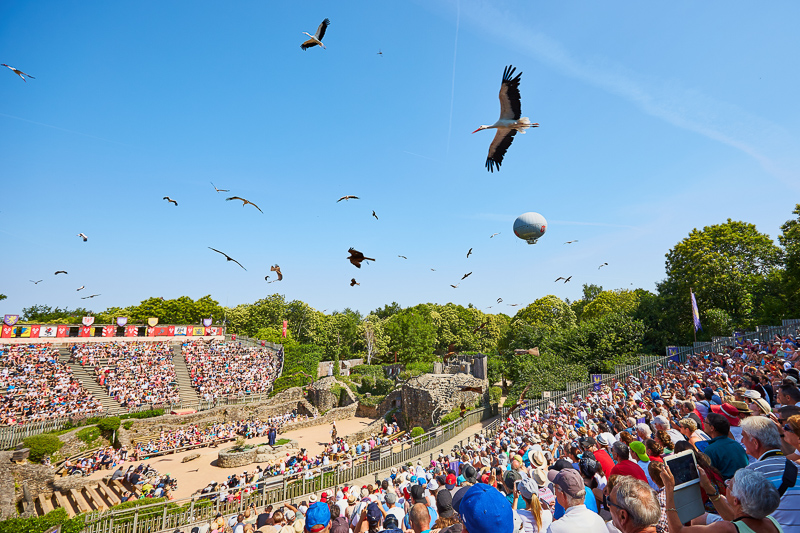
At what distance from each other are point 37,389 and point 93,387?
297 cm

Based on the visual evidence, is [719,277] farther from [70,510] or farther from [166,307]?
[166,307]

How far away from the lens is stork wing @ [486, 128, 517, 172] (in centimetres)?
823

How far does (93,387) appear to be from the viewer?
2572cm

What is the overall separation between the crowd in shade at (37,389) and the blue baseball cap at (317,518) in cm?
2587

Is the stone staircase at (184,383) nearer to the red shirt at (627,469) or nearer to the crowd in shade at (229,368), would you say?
the crowd in shade at (229,368)

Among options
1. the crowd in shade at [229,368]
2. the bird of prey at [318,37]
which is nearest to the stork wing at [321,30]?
the bird of prey at [318,37]

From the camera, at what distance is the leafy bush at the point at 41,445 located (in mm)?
17703

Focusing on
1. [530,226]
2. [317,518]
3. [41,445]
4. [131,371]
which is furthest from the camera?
[131,371]

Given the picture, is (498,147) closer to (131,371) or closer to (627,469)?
(627,469)

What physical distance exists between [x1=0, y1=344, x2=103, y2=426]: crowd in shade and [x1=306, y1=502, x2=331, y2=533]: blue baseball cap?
25.9 m

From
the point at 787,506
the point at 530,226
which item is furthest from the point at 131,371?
the point at 787,506

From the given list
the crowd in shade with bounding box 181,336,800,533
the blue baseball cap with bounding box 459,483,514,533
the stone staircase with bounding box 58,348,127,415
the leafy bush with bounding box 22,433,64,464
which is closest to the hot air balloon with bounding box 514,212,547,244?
the crowd in shade with bounding box 181,336,800,533

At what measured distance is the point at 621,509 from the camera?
7.23 ft

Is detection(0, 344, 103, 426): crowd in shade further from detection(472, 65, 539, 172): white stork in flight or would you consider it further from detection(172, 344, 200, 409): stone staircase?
detection(472, 65, 539, 172): white stork in flight
